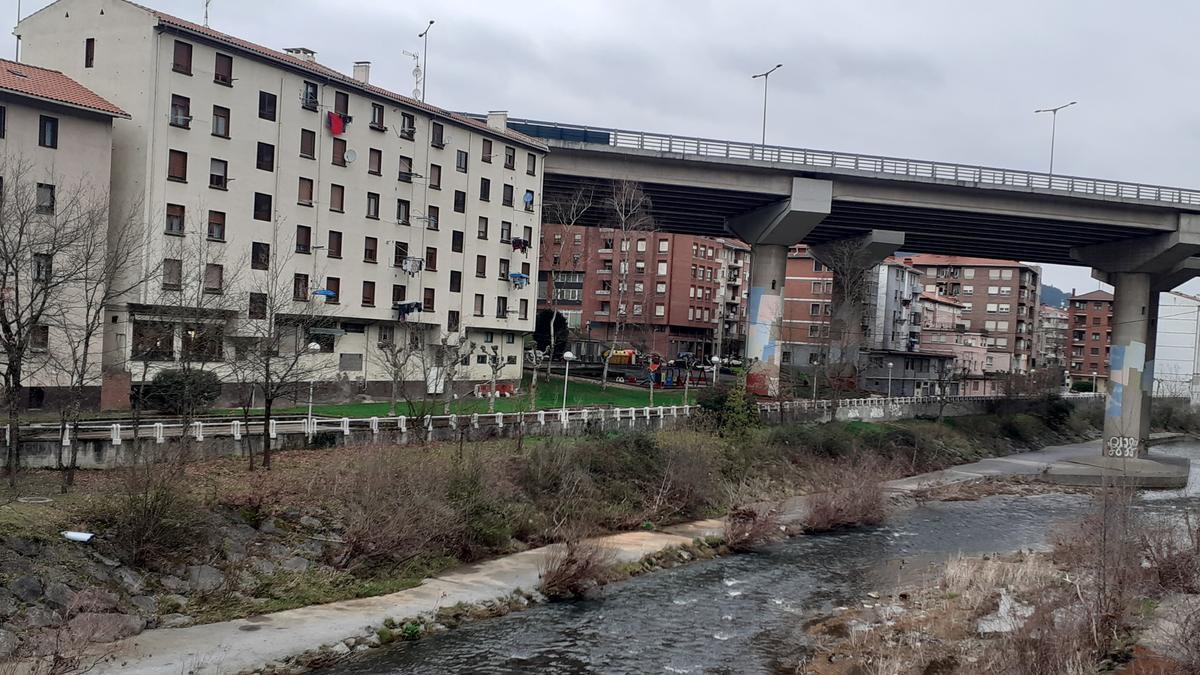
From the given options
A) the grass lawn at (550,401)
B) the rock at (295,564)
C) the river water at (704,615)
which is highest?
the grass lawn at (550,401)

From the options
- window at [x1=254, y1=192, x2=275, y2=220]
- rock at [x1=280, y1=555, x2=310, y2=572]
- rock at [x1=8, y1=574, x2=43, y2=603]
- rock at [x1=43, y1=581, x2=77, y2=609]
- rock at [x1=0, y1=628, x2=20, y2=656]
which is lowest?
rock at [x1=280, y1=555, x2=310, y2=572]

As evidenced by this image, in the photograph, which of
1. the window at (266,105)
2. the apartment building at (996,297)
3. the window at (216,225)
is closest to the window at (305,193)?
the window at (266,105)

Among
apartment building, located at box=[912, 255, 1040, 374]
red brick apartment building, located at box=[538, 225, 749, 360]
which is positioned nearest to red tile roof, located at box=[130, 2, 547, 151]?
red brick apartment building, located at box=[538, 225, 749, 360]

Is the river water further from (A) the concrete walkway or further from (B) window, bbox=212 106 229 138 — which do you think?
(B) window, bbox=212 106 229 138

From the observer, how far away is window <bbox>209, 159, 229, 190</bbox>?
1565 inches

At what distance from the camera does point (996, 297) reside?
12038 centimetres

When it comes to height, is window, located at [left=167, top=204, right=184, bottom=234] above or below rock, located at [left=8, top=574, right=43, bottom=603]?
above

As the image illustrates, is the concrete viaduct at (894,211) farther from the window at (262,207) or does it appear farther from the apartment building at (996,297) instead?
the apartment building at (996,297)

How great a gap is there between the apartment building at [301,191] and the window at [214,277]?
0.29 feet

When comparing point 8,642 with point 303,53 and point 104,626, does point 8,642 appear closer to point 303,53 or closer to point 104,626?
point 104,626

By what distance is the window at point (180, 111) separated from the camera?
38375mm

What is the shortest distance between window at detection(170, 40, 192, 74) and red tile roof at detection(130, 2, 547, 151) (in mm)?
685

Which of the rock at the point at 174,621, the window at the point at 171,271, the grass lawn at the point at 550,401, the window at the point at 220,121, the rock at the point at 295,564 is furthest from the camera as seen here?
the grass lawn at the point at 550,401

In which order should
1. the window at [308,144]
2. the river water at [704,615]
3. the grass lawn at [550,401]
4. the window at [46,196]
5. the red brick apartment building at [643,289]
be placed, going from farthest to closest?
the red brick apartment building at [643,289], the window at [308,144], the grass lawn at [550,401], the window at [46,196], the river water at [704,615]
